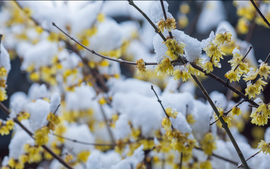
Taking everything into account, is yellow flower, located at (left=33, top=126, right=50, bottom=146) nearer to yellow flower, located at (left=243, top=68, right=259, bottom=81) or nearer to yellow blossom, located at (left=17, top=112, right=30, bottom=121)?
yellow blossom, located at (left=17, top=112, right=30, bottom=121)

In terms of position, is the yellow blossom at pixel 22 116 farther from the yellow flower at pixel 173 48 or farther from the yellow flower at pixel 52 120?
the yellow flower at pixel 173 48

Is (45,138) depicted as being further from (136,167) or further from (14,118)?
(136,167)

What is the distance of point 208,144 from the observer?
0.69 metres

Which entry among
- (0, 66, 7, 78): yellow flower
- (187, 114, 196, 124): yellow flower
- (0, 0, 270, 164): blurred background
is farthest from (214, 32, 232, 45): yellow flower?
(0, 0, 270, 164): blurred background

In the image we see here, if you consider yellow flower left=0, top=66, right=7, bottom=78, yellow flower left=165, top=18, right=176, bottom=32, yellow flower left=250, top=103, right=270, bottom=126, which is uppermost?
yellow flower left=0, top=66, right=7, bottom=78

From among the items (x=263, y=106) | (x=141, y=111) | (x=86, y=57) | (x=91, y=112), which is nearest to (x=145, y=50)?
(x=91, y=112)

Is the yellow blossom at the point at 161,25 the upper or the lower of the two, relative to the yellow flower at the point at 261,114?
upper

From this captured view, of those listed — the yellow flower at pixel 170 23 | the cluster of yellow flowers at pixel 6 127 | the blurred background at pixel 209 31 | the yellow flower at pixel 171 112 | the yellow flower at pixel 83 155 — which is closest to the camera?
the yellow flower at pixel 170 23

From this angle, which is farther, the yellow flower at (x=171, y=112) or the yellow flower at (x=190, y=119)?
the yellow flower at (x=190, y=119)

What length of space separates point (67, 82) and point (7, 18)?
1.26 m

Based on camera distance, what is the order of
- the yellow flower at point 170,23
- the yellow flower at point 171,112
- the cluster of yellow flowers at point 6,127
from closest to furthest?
the yellow flower at point 170,23 → the yellow flower at point 171,112 → the cluster of yellow flowers at point 6,127

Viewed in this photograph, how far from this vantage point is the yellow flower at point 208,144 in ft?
2.22

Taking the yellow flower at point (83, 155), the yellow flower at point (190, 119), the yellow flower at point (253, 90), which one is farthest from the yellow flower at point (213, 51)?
the yellow flower at point (83, 155)

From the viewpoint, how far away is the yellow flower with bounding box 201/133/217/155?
2.22 feet
